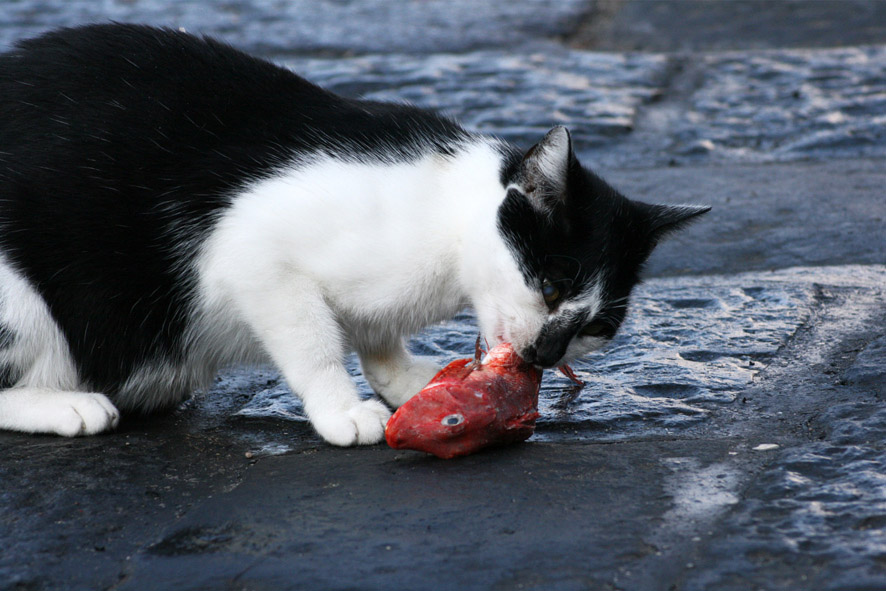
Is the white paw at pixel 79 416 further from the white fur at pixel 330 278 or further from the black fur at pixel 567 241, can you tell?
the black fur at pixel 567 241

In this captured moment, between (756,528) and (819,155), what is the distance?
3.23 metres

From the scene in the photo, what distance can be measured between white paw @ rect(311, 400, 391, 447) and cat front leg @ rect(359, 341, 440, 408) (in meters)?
0.36

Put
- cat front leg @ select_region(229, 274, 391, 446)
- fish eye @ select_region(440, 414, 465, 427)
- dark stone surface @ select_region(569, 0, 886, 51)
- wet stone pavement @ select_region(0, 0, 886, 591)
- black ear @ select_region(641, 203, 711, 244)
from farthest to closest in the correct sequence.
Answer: dark stone surface @ select_region(569, 0, 886, 51) < black ear @ select_region(641, 203, 711, 244) < cat front leg @ select_region(229, 274, 391, 446) < fish eye @ select_region(440, 414, 465, 427) < wet stone pavement @ select_region(0, 0, 886, 591)

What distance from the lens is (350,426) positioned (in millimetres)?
2371

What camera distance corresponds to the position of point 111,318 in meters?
2.62

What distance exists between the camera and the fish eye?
217 cm

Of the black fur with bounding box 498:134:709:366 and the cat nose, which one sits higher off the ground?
the black fur with bounding box 498:134:709:366

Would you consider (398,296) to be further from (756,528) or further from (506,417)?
(756,528)

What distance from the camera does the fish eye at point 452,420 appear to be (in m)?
2.17

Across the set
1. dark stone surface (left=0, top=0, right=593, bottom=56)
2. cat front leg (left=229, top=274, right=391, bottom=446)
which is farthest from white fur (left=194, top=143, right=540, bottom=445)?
dark stone surface (left=0, top=0, right=593, bottom=56)

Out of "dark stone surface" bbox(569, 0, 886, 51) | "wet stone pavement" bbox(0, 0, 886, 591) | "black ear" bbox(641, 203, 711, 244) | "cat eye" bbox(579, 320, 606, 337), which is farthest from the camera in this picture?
Result: "dark stone surface" bbox(569, 0, 886, 51)

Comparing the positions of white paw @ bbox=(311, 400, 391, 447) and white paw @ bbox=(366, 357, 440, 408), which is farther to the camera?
white paw @ bbox=(366, 357, 440, 408)

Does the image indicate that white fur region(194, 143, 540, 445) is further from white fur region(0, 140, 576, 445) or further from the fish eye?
the fish eye

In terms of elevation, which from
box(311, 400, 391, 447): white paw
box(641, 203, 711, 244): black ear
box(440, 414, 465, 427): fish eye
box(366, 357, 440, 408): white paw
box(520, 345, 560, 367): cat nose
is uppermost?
box(641, 203, 711, 244): black ear
